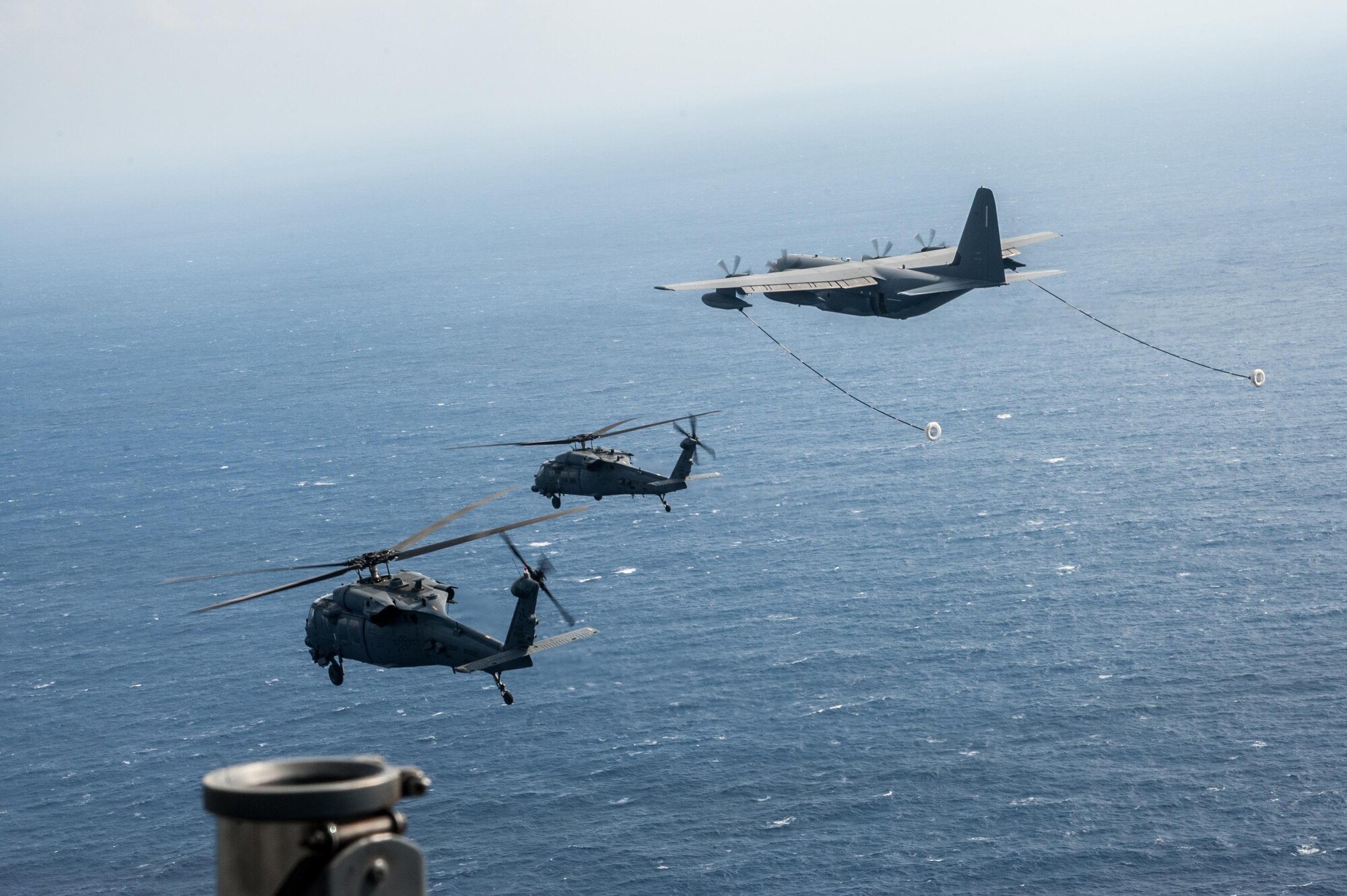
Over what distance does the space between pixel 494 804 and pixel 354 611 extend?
94569 mm

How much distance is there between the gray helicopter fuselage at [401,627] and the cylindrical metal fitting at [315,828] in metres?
63.5

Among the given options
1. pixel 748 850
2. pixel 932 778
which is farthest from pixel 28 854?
pixel 932 778

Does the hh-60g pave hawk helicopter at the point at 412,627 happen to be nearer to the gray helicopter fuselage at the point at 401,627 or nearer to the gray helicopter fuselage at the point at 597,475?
the gray helicopter fuselage at the point at 401,627

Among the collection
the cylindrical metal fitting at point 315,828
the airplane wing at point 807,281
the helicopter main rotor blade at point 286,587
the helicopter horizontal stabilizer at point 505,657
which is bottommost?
the helicopter horizontal stabilizer at point 505,657

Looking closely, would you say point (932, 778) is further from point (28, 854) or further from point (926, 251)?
point (28, 854)

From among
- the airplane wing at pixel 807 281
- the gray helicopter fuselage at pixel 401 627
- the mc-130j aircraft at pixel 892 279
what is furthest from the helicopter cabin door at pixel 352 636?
the airplane wing at pixel 807 281

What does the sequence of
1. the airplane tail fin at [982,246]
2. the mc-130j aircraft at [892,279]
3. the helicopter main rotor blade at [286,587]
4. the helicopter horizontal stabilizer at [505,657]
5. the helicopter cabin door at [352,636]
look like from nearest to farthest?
the helicopter main rotor blade at [286,587] < the helicopter horizontal stabilizer at [505,657] < the helicopter cabin door at [352,636] < the airplane tail fin at [982,246] < the mc-130j aircraft at [892,279]

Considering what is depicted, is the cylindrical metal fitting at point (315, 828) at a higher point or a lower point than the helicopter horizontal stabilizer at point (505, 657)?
higher

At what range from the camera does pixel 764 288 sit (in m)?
99.9

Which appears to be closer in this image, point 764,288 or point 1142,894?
point 764,288

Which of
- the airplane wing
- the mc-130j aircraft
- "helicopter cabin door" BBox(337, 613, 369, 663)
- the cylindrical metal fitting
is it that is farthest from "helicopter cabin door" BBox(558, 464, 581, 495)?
the cylindrical metal fitting

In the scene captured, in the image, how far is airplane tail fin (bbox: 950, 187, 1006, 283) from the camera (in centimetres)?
9400

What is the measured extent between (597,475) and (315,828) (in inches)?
4553

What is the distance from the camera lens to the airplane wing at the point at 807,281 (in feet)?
320
